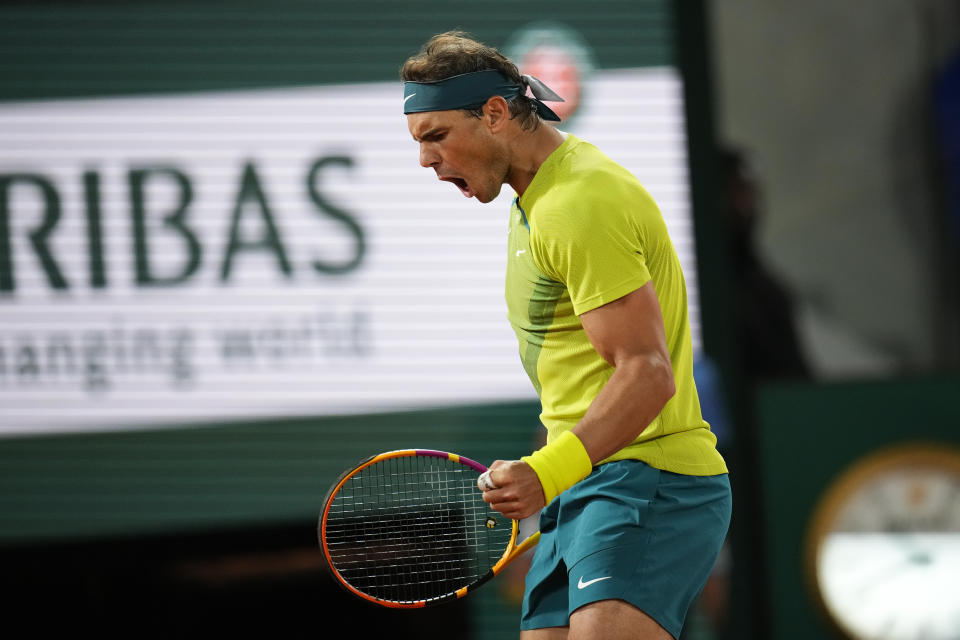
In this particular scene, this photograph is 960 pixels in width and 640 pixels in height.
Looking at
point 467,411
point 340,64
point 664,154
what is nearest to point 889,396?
point 664,154

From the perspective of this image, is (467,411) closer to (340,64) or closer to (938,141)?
(340,64)

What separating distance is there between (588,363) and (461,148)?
50 cm

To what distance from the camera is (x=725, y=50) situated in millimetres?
6598

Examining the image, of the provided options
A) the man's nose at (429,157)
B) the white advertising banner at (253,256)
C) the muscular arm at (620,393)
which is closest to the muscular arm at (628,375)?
the muscular arm at (620,393)

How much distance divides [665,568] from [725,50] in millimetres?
4769

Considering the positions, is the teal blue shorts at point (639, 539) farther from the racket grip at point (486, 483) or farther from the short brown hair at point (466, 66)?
the short brown hair at point (466, 66)

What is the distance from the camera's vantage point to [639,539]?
2324 millimetres

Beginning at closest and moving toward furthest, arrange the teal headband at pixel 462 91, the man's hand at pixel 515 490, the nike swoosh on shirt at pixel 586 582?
1. the man's hand at pixel 515 490
2. the nike swoosh on shirt at pixel 586 582
3. the teal headband at pixel 462 91

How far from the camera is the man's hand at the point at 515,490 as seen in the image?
2.18 meters

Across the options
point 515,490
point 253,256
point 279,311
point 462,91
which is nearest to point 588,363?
point 515,490

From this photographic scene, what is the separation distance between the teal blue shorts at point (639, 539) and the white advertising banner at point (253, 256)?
3.15m

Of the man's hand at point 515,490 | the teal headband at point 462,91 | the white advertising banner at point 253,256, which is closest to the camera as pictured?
the man's hand at point 515,490

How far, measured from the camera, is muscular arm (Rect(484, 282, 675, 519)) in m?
2.18

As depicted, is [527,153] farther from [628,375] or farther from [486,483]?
[486,483]
